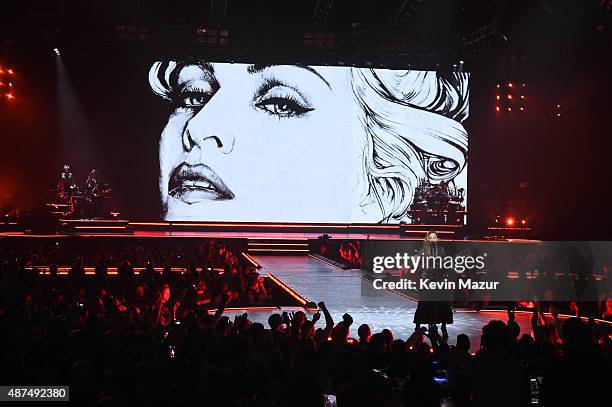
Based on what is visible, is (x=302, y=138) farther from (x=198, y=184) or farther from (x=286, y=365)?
(x=286, y=365)

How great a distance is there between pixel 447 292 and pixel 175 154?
48.4 ft

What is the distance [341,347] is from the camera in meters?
4.58

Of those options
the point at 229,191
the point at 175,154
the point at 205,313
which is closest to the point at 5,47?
the point at 175,154

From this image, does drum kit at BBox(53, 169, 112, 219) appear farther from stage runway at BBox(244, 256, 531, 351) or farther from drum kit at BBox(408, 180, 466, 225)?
drum kit at BBox(408, 180, 466, 225)

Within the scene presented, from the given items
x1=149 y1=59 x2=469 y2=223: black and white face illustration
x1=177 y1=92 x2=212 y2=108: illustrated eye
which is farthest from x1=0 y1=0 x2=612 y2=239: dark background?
x1=177 y1=92 x2=212 y2=108: illustrated eye

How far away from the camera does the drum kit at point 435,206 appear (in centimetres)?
2380

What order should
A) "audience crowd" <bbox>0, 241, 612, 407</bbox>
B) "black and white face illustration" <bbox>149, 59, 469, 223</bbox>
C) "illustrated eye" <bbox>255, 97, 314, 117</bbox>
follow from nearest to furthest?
"audience crowd" <bbox>0, 241, 612, 407</bbox> → "black and white face illustration" <bbox>149, 59, 469, 223</bbox> → "illustrated eye" <bbox>255, 97, 314, 117</bbox>

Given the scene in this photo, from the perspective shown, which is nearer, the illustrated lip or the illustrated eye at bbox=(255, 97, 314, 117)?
the illustrated lip

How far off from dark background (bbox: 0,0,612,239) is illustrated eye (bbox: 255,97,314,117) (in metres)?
1.43

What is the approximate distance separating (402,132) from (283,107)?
430 centimetres

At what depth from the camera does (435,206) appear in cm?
2394

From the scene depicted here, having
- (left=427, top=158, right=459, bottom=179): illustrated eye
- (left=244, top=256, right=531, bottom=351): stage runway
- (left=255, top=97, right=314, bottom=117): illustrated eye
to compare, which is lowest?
(left=244, top=256, right=531, bottom=351): stage runway

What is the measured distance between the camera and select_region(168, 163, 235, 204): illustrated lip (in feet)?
77.8

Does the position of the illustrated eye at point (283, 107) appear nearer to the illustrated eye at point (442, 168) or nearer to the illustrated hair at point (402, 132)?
the illustrated hair at point (402, 132)
